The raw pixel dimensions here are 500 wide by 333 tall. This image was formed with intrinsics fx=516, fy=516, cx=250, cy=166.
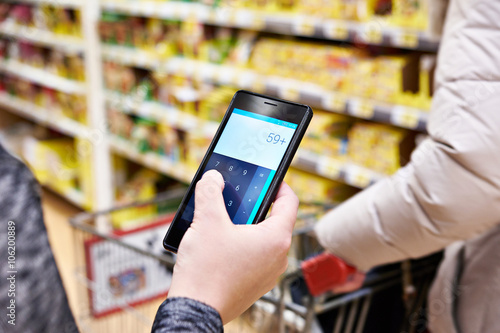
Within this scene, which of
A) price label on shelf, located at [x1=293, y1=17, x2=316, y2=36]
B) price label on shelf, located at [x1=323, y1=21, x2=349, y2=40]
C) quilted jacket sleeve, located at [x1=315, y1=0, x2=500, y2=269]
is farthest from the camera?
price label on shelf, located at [x1=293, y1=17, x2=316, y2=36]

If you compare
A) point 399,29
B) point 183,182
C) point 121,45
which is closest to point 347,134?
point 399,29

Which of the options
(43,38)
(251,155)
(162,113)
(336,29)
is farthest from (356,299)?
(43,38)

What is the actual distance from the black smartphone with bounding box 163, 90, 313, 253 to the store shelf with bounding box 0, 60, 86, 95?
3133 millimetres

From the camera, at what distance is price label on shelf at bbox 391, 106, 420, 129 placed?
2.03m

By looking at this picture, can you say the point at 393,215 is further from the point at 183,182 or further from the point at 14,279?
the point at 183,182

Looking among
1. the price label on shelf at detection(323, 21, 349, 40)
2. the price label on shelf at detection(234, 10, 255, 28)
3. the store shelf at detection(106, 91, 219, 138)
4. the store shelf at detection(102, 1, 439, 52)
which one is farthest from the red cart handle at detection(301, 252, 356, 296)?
the store shelf at detection(106, 91, 219, 138)

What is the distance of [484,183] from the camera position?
902 millimetres

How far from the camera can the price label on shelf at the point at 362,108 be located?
2177mm

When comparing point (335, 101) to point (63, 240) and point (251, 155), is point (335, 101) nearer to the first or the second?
point (251, 155)

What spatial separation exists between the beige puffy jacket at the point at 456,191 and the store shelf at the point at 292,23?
0.65 metres

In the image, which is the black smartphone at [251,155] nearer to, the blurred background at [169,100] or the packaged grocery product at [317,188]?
the blurred background at [169,100]

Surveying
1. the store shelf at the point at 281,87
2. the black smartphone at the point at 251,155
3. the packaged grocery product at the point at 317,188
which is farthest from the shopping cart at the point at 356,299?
the packaged grocery product at the point at 317,188

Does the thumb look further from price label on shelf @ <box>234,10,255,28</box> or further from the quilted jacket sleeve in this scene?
price label on shelf @ <box>234,10,255,28</box>

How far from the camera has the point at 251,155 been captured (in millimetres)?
707
